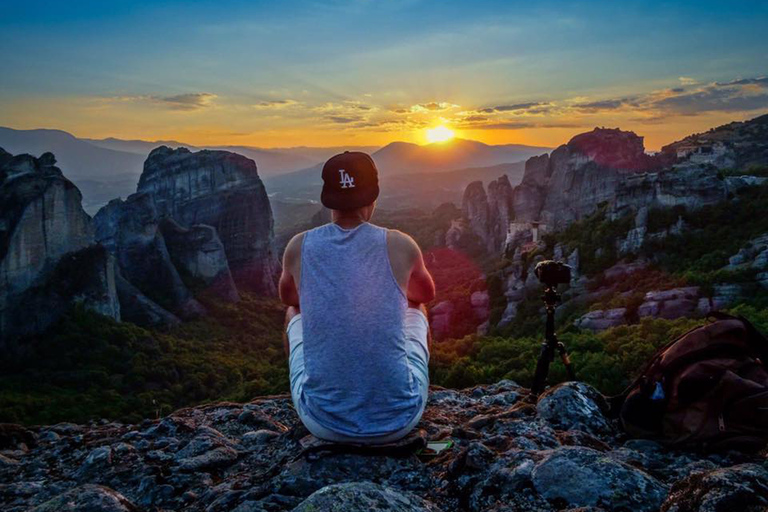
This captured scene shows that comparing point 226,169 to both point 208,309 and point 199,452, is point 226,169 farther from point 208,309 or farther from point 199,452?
point 199,452

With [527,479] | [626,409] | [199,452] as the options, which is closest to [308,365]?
[527,479]

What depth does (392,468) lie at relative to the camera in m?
3.84

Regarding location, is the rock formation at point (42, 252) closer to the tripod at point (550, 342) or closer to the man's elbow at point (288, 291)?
the man's elbow at point (288, 291)

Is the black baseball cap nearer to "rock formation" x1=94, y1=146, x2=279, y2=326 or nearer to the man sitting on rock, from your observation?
the man sitting on rock

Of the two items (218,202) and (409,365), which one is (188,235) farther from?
(409,365)

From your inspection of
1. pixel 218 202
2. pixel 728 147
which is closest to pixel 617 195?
pixel 728 147

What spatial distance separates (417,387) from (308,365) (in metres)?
0.78

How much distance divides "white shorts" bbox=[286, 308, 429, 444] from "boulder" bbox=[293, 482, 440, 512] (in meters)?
0.84

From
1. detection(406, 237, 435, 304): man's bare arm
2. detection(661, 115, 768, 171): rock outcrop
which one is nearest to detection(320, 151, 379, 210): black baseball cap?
detection(406, 237, 435, 304): man's bare arm

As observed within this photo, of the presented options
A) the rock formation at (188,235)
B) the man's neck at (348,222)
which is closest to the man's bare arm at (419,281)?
the man's neck at (348,222)

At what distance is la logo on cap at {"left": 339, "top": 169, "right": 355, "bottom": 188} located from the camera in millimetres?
3799

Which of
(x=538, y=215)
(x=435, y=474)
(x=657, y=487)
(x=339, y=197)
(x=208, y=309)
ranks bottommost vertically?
(x=208, y=309)

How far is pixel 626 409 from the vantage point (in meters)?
4.73

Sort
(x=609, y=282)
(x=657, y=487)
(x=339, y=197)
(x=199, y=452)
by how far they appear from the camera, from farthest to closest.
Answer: (x=609, y=282) < (x=199, y=452) < (x=339, y=197) < (x=657, y=487)
